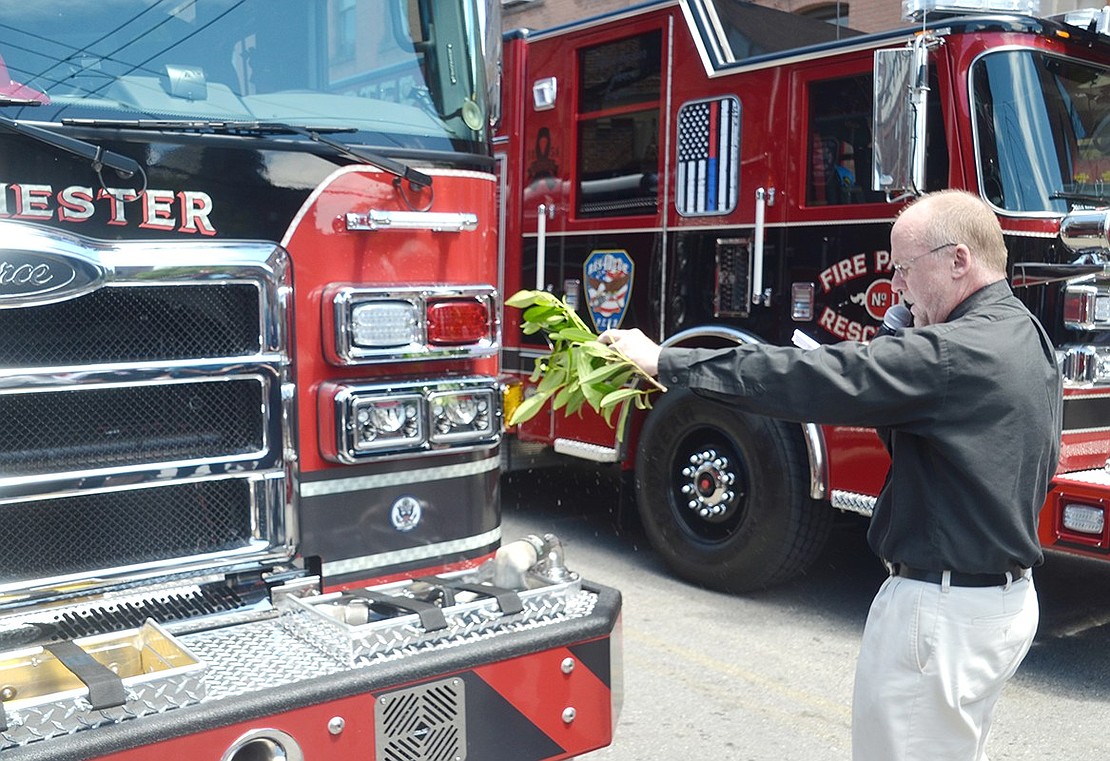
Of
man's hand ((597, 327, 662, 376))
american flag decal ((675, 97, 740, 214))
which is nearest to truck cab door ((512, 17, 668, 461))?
american flag decal ((675, 97, 740, 214))

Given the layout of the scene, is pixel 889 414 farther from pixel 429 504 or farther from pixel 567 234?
pixel 567 234

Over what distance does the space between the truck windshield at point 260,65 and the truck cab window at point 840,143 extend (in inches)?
98.5

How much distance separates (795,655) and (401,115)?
3126 millimetres

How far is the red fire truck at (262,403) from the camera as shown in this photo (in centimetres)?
255

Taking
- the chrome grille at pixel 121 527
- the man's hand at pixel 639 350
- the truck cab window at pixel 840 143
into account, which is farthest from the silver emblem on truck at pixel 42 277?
the truck cab window at pixel 840 143

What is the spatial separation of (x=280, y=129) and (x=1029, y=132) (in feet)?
11.3

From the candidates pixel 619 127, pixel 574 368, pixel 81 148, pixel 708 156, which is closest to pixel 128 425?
pixel 81 148

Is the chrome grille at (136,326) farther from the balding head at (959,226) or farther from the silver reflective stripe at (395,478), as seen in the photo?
the balding head at (959,226)

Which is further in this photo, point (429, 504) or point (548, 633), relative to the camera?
point (429, 504)

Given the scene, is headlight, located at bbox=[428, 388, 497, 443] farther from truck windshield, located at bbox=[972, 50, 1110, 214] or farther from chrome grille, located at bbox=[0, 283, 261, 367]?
truck windshield, located at bbox=[972, 50, 1110, 214]

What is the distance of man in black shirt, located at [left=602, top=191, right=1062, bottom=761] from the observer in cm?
251

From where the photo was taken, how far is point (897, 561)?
2.68 m

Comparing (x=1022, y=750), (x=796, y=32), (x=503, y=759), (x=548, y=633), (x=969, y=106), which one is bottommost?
(x=1022, y=750)

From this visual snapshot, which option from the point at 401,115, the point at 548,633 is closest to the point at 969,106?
the point at 401,115
